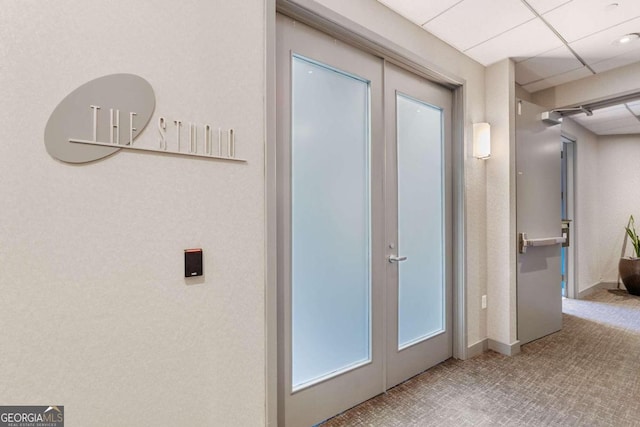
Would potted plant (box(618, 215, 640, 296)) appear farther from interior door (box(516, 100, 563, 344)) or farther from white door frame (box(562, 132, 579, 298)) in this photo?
interior door (box(516, 100, 563, 344))

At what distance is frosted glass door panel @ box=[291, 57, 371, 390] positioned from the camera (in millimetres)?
1771

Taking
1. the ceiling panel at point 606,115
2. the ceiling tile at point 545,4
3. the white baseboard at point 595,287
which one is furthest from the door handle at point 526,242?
the white baseboard at point 595,287

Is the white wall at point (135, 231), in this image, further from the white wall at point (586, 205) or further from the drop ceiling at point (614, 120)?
the white wall at point (586, 205)

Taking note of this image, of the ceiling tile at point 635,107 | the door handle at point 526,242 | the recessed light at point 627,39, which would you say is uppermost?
the recessed light at point 627,39

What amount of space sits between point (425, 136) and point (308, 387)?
6.59ft

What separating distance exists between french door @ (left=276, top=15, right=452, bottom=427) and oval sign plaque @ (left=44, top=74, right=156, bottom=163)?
67 centimetres

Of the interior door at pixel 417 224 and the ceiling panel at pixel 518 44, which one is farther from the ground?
the ceiling panel at pixel 518 44

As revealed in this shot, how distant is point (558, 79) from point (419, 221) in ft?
7.92

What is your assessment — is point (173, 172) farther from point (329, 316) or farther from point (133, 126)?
point (329, 316)

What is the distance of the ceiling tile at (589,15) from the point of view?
202 centimetres

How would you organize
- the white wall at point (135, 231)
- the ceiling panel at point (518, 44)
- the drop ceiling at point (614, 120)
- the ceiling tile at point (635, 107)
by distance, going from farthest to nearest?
the drop ceiling at point (614, 120) < the ceiling tile at point (635, 107) < the ceiling panel at point (518, 44) < the white wall at point (135, 231)

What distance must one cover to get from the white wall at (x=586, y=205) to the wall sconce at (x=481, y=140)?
8.16 ft

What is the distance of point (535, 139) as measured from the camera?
3.00 metres

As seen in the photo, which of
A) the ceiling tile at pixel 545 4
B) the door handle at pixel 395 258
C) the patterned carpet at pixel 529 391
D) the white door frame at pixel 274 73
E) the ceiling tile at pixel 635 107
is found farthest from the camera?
the ceiling tile at pixel 635 107
